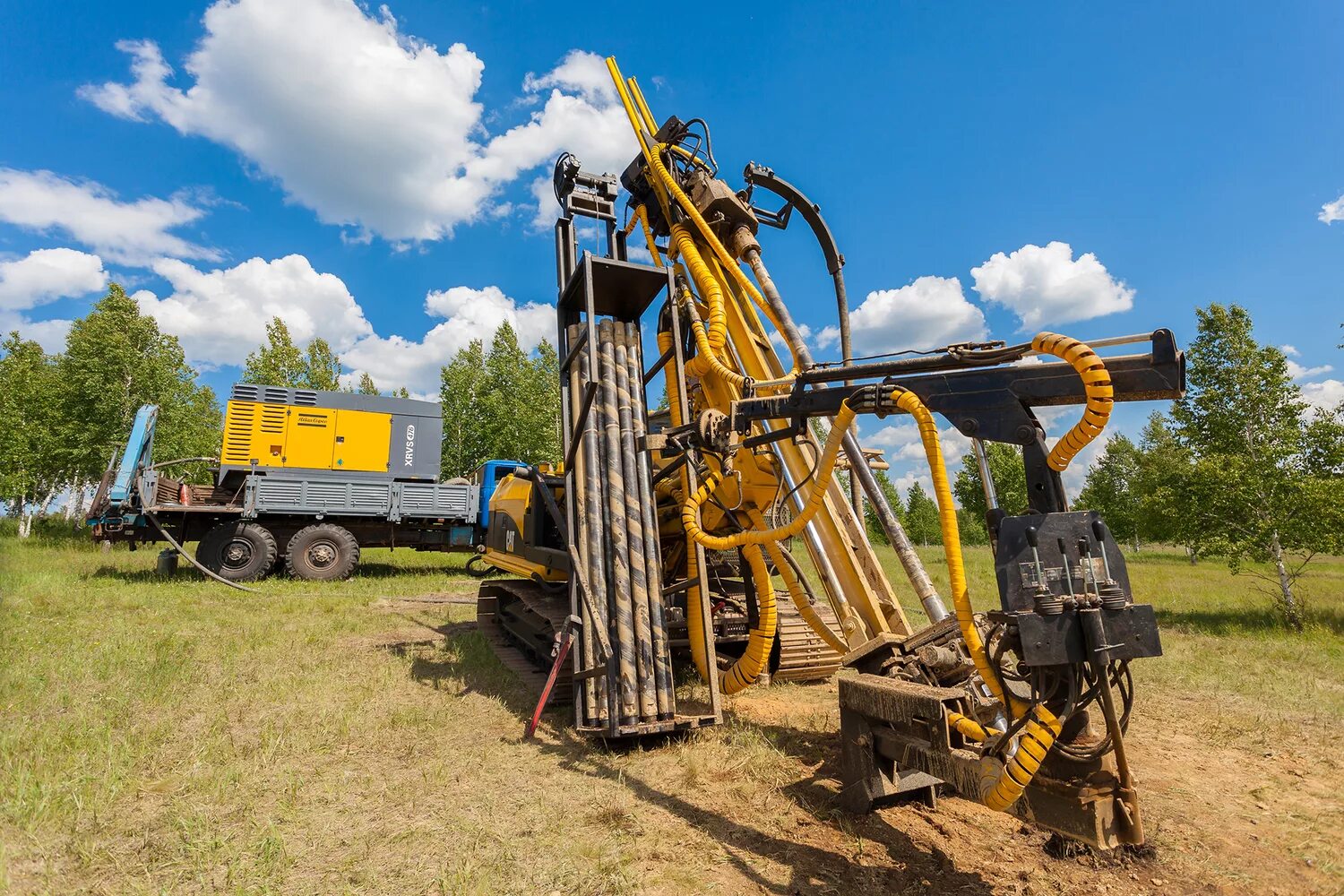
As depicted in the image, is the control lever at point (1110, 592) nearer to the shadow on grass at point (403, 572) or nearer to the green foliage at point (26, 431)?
the shadow on grass at point (403, 572)

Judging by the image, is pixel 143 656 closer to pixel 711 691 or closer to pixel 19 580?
pixel 711 691

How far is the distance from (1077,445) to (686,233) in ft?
13.0

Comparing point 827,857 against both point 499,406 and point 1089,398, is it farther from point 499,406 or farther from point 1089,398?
point 499,406

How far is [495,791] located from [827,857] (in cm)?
199

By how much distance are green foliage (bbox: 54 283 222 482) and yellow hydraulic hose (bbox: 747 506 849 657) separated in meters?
27.8

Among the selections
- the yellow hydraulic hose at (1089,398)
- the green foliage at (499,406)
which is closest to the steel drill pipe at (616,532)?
the yellow hydraulic hose at (1089,398)

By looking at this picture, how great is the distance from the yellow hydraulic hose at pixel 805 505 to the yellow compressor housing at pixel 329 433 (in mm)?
12475

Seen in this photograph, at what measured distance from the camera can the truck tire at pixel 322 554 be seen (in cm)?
1351

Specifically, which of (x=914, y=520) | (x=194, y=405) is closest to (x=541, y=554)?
(x=194, y=405)

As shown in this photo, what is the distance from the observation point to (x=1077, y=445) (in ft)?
8.54

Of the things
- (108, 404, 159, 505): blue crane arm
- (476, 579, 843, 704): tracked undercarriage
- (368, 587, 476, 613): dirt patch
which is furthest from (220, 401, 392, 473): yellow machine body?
(476, 579, 843, 704): tracked undercarriage

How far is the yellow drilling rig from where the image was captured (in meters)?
2.55

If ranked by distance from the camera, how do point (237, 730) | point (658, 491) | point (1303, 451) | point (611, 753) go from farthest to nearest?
point (1303, 451) < point (658, 491) < point (237, 730) < point (611, 753)

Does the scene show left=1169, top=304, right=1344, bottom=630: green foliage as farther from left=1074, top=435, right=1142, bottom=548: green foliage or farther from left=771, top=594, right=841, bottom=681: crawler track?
left=1074, top=435, right=1142, bottom=548: green foliage
